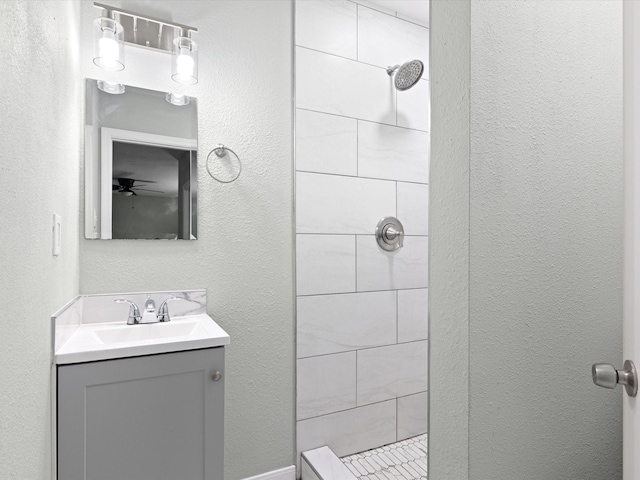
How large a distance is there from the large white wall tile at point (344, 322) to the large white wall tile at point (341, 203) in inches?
15.0

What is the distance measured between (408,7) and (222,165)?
1459 millimetres

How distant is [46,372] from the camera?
110cm

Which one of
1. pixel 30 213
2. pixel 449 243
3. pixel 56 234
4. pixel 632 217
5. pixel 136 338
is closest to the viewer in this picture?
pixel 632 217

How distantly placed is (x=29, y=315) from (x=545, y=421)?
3.97 feet

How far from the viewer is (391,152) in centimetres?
222

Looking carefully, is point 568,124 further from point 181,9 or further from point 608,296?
point 181,9

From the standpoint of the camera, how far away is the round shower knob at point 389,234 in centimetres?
217

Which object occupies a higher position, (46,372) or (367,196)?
(367,196)

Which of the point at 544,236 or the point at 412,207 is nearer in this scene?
the point at 544,236

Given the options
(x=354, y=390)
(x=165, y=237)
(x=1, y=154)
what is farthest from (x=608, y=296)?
(x=165, y=237)

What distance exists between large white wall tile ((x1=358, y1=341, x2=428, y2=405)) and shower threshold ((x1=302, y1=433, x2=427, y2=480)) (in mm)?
282

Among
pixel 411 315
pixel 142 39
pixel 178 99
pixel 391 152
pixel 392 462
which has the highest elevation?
pixel 142 39

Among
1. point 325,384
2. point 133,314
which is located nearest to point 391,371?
point 325,384

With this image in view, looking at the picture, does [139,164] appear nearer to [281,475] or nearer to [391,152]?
[391,152]
